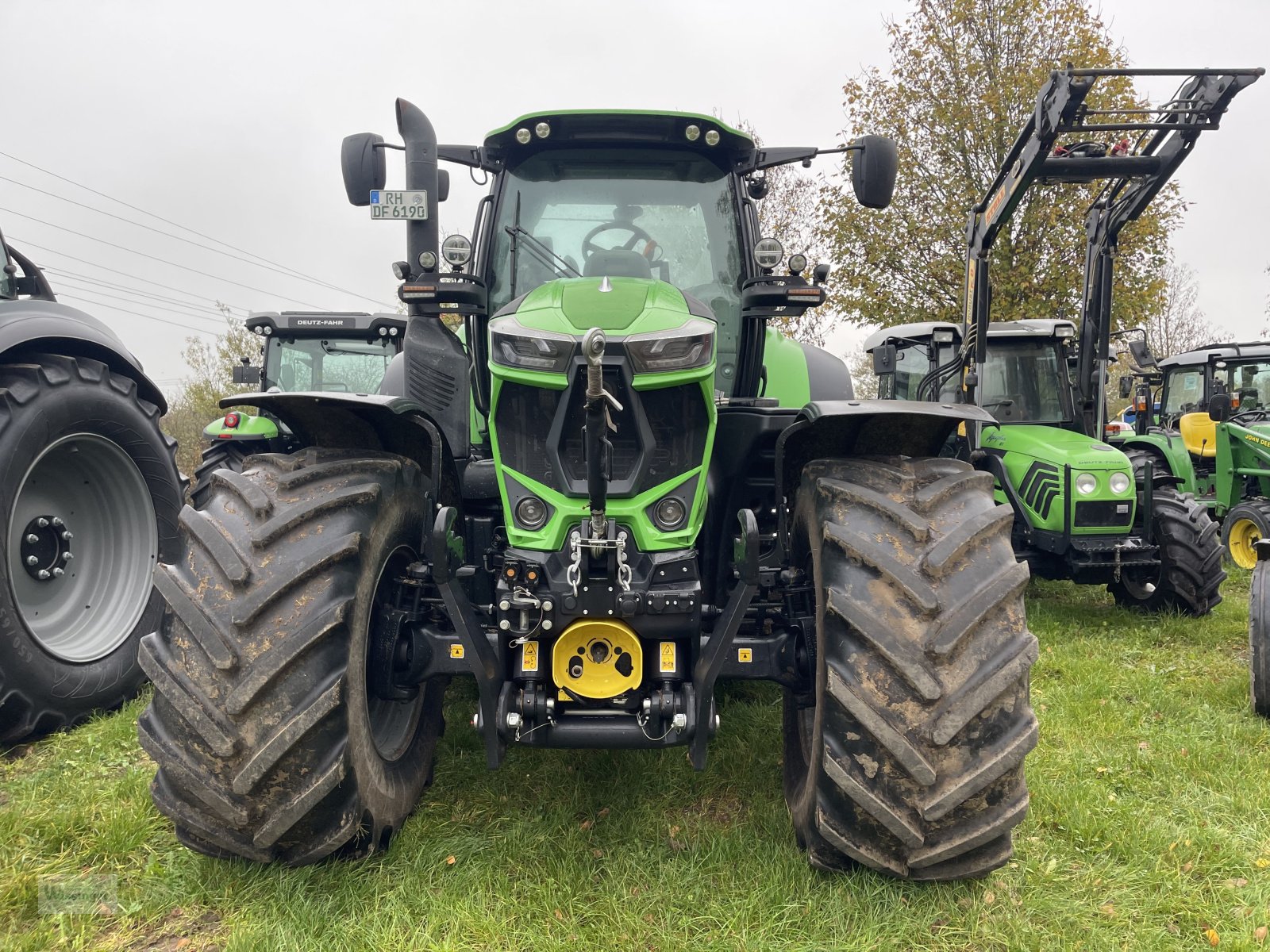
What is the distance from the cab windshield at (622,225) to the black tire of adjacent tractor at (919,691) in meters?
1.40

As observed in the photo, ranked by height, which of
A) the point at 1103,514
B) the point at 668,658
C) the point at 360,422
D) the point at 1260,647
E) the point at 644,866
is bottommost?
the point at 644,866

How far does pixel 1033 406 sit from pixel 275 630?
7.16 m

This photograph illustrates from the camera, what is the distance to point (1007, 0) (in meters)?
12.7

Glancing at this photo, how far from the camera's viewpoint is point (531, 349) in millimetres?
2641

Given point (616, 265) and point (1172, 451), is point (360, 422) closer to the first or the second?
point (616, 265)

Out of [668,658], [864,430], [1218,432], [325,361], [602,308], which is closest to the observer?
[668,658]

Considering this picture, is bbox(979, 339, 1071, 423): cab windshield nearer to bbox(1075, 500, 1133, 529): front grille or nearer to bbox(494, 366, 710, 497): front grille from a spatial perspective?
bbox(1075, 500, 1133, 529): front grille

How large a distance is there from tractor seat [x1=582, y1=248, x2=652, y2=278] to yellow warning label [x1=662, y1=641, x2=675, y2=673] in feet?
5.16

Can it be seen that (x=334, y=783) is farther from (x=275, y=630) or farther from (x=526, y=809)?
(x=526, y=809)

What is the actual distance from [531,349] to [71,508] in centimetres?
308

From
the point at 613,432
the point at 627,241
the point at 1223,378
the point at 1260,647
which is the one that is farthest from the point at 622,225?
the point at 1223,378

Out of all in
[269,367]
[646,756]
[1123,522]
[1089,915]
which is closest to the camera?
[1089,915]

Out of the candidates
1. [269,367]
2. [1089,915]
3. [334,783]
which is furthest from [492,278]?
[269,367]

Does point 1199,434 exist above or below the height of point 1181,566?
above
